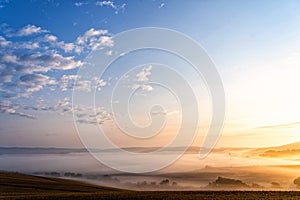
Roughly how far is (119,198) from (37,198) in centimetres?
1261

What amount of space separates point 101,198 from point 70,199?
4393mm

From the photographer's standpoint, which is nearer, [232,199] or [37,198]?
[232,199]

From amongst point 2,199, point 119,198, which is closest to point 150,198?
point 119,198

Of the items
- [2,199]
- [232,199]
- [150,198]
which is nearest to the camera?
[232,199]

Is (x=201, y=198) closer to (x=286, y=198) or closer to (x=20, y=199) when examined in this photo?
(x=286, y=198)

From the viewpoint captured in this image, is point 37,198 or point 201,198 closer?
point 201,198

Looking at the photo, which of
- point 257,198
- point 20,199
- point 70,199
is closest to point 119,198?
point 70,199

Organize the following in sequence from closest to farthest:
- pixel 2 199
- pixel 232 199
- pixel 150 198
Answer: pixel 232 199, pixel 150 198, pixel 2 199

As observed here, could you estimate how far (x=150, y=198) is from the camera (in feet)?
151

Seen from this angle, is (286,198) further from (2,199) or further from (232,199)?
(2,199)

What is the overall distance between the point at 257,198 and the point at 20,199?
32412mm

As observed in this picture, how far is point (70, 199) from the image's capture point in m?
47.5

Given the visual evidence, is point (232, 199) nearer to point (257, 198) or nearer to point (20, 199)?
point (257, 198)

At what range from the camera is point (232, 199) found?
42.7 metres
